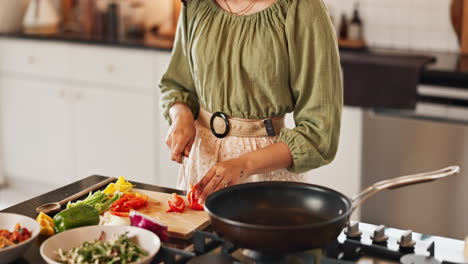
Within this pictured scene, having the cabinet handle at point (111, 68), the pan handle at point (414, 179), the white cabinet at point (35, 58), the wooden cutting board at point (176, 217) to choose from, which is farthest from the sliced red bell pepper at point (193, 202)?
the white cabinet at point (35, 58)

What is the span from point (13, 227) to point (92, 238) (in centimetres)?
20

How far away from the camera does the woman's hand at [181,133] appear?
6.28ft

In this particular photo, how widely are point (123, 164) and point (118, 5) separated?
3.27 feet

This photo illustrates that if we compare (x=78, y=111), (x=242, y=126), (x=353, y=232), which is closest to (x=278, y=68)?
(x=242, y=126)

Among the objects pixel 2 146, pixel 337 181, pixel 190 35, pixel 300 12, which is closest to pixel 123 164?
pixel 2 146

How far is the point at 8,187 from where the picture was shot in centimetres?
468

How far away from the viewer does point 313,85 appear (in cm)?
184

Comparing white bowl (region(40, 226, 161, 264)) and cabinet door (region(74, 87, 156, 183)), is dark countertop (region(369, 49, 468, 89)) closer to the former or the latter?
cabinet door (region(74, 87, 156, 183))

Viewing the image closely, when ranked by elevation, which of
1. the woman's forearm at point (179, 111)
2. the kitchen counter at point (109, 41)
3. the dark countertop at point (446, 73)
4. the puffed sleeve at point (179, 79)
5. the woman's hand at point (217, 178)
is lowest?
the woman's hand at point (217, 178)

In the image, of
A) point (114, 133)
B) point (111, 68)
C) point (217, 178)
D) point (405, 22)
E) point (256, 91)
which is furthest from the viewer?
point (114, 133)

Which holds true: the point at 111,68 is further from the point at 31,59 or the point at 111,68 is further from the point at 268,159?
the point at 268,159

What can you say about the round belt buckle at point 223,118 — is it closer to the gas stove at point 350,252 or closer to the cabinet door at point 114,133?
the gas stove at point 350,252

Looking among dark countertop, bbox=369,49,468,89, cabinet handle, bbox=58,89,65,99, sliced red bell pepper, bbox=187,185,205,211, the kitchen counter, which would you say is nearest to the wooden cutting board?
sliced red bell pepper, bbox=187,185,205,211

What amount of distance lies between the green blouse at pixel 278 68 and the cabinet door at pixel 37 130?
8.10 feet
